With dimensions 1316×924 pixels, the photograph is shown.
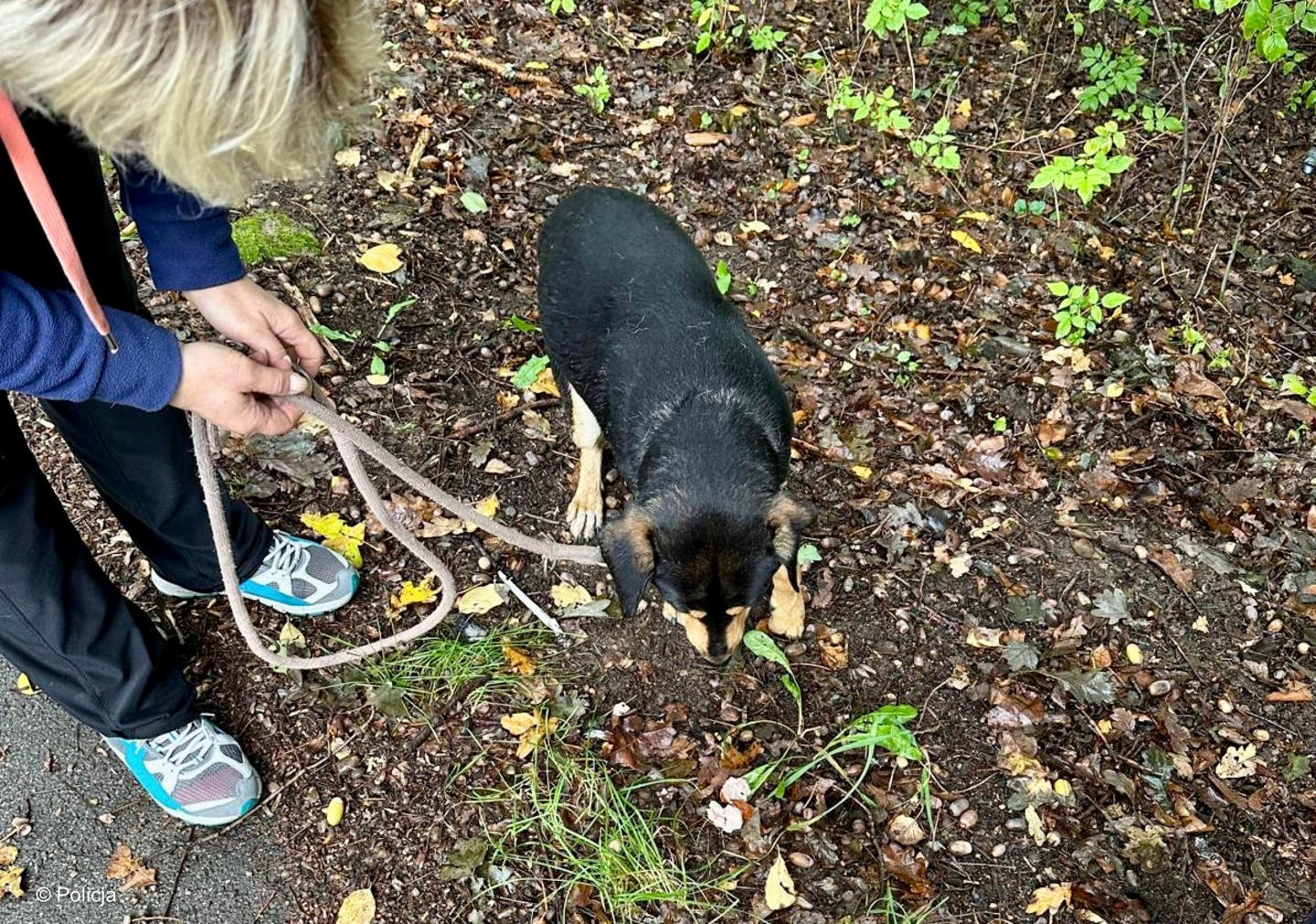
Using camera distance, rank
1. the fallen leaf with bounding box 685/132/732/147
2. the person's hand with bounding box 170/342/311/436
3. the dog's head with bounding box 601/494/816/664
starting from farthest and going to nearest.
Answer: the fallen leaf with bounding box 685/132/732/147 → the dog's head with bounding box 601/494/816/664 → the person's hand with bounding box 170/342/311/436

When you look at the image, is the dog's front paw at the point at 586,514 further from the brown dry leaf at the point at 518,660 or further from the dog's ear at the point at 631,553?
the dog's ear at the point at 631,553

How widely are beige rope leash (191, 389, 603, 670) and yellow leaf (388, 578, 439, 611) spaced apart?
7.7 inches

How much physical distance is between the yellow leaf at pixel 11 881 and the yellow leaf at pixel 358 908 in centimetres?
102

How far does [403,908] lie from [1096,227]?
15.1 feet

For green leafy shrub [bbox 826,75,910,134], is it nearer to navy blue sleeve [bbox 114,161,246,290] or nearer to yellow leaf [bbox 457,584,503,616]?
yellow leaf [bbox 457,584,503,616]

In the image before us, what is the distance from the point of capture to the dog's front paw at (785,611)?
3.41m

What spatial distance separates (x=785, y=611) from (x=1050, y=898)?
1.22m

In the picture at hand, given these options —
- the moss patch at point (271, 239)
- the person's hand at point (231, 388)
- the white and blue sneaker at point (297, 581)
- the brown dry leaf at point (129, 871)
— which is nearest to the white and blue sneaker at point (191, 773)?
the brown dry leaf at point (129, 871)

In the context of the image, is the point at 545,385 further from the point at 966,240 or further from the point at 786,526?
the point at 966,240

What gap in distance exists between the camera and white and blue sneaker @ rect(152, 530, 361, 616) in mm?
3379

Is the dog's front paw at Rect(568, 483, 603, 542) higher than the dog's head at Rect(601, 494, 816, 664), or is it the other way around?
the dog's head at Rect(601, 494, 816, 664)

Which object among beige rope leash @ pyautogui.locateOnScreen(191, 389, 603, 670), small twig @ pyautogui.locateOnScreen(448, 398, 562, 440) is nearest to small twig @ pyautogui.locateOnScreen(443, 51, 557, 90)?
small twig @ pyautogui.locateOnScreen(448, 398, 562, 440)

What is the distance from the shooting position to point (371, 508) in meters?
2.86

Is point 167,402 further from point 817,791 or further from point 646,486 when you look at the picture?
point 817,791
